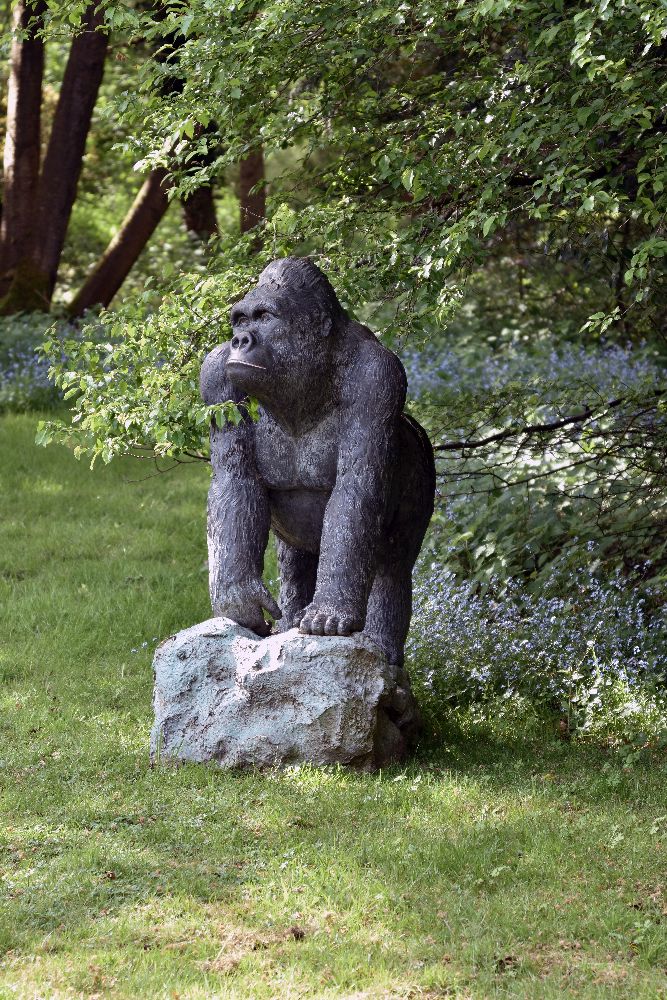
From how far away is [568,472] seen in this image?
9844mm

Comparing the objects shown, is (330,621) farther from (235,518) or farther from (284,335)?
(284,335)

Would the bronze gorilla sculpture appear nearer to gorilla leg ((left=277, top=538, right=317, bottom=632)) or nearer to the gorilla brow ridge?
the gorilla brow ridge

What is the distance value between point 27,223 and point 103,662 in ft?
29.8

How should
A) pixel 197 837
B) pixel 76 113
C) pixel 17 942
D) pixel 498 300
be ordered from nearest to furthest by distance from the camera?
pixel 17 942, pixel 197 837, pixel 76 113, pixel 498 300

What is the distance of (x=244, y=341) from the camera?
229 inches

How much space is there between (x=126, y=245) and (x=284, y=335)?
10.3 metres

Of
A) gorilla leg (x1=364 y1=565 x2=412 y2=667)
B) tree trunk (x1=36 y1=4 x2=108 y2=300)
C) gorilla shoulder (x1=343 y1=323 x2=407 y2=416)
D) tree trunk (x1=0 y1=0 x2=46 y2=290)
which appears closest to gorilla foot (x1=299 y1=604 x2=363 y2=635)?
gorilla leg (x1=364 y1=565 x2=412 y2=667)

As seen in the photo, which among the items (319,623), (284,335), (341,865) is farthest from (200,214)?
(341,865)

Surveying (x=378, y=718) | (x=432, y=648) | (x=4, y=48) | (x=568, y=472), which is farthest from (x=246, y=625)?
(x=568, y=472)

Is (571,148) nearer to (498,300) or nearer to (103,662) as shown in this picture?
(103,662)

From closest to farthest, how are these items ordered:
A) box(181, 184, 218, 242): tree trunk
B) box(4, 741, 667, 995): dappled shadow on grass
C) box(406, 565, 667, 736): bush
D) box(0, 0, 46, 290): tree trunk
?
box(4, 741, 667, 995): dappled shadow on grass
box(406, 565, 667, 736): bush
box(0, 0, 46, 290): tree trunk
box(181, 184, 218, 242): tree trunk

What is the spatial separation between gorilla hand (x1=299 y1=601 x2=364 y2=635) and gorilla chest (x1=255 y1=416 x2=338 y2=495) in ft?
2.05

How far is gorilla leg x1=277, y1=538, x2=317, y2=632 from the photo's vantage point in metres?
6.54

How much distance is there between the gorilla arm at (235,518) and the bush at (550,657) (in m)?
1.28
